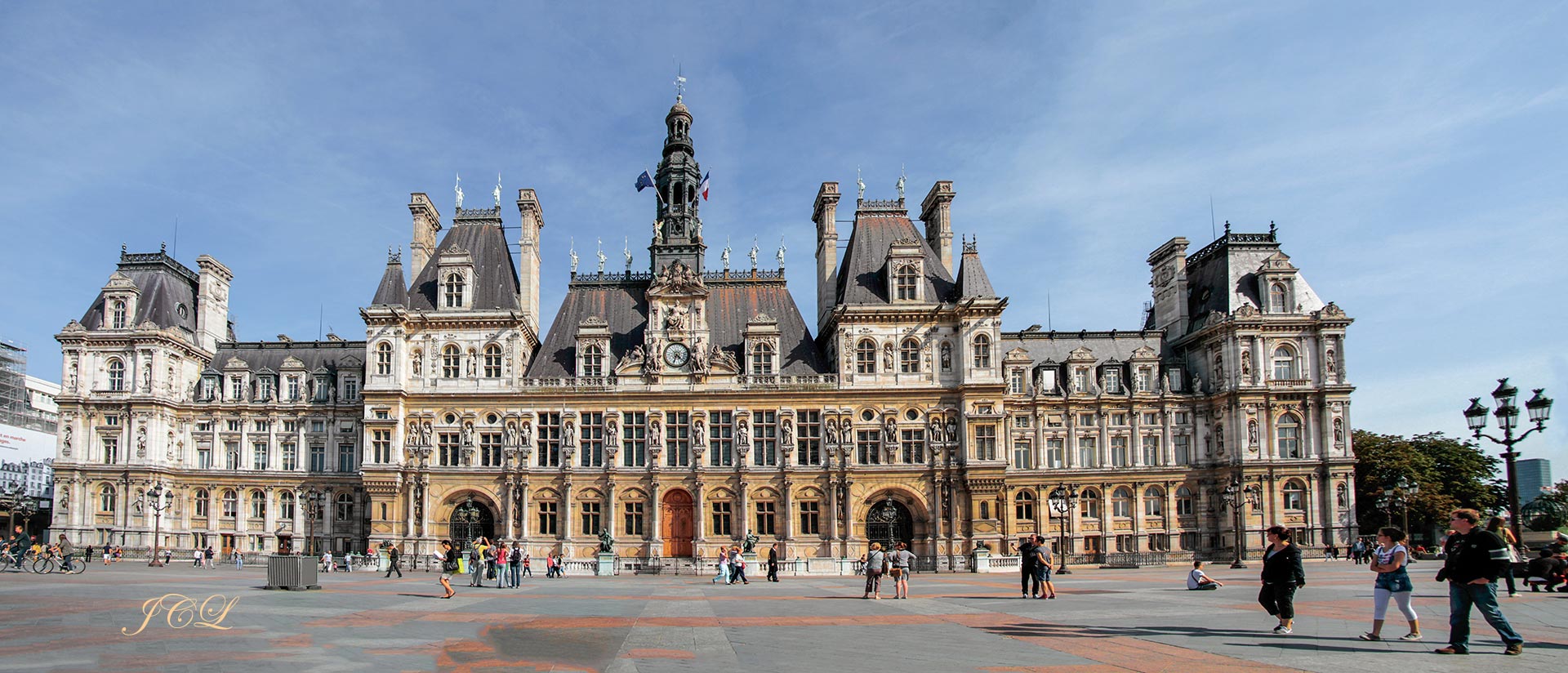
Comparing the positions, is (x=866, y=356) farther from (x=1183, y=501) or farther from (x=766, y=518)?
(x=1183, y=501)

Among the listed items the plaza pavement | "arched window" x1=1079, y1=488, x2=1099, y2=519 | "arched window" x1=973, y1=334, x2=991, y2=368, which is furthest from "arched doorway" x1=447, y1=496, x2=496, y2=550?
"arched window" x1=1079, y1=488, x2=1099, y2=519

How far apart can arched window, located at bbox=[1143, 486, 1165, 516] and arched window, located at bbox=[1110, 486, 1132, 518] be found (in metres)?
0.88

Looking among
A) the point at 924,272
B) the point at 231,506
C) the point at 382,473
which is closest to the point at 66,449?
the point at 231,506

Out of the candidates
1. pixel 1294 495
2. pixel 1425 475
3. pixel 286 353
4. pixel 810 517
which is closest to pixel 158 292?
pixel 286 353

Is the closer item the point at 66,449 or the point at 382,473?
Answer: the point at 382,473

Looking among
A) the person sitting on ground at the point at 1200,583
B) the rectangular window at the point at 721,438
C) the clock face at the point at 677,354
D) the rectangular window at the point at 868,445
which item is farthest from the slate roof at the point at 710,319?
the person sitting on ground at the point at 1200,583

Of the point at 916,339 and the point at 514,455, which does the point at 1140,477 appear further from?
the point at 514,455

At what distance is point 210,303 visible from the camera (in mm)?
70688

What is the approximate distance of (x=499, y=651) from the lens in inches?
675

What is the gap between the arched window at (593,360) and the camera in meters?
60.0

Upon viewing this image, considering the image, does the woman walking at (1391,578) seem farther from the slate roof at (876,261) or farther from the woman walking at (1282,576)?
the slate roof at (876,261)

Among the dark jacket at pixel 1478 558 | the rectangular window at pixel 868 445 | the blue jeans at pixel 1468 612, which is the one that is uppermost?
the rectangular window at pixel 868 445

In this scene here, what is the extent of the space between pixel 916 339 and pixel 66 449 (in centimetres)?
5024

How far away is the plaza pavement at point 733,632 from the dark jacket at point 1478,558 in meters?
1.16
